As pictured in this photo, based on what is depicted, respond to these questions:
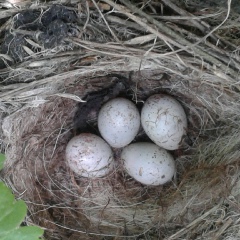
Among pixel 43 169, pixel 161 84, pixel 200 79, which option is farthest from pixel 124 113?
pixel 43 169

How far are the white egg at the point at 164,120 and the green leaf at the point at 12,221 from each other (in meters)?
0.78

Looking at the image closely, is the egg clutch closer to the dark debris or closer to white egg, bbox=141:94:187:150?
white egg, bbox=141:94:187:150

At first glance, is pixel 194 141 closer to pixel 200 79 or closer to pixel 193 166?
pixel 193 166

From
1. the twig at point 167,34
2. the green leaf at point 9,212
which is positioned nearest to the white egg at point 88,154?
the twig at point 167,34

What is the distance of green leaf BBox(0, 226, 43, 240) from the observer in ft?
3.03

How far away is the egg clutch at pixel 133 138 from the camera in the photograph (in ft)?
5.37

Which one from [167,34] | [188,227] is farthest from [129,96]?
[188,227]

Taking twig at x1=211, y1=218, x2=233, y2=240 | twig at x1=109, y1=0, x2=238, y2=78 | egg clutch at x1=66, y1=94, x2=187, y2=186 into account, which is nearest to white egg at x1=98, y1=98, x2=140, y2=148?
egg clutch at x1=66, y1=94, x2=187, y2=186

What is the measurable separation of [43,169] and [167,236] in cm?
54

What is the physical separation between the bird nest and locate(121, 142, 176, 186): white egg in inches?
3.0

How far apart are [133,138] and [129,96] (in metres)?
0.16

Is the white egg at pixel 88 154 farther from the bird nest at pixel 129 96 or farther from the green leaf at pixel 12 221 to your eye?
the green leaf at pixel 12 221

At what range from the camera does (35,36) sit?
4.83 feet

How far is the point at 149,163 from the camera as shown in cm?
167
